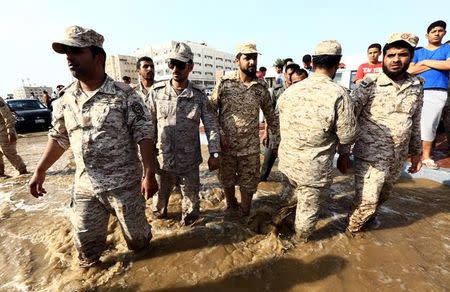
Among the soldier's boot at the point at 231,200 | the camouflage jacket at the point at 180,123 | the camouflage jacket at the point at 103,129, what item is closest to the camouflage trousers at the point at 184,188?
the camouflage jacket at the point at 180,123

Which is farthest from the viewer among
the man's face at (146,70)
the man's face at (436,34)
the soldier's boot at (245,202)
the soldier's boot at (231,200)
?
the man's face at (436,34)

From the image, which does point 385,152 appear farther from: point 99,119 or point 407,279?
point 99,119

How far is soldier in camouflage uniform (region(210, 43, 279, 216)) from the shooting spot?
10.6ft

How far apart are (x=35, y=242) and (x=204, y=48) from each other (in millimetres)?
83789

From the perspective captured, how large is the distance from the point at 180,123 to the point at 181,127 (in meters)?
0.04

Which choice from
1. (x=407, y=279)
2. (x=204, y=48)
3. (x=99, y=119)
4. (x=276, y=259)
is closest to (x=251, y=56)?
(x=99, y=119)

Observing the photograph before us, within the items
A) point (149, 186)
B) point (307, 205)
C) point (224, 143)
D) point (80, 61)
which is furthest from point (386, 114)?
point (80, 61)

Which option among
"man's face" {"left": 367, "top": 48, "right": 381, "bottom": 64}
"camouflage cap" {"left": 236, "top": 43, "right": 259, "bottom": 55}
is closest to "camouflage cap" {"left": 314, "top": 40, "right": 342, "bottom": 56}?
"camouflage cap" {"left": 236, "top": 43, "right": 259, "bottom": 55}

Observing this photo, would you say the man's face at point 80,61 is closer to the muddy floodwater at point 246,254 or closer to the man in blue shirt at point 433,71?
the muddy floodwater at point 246,254

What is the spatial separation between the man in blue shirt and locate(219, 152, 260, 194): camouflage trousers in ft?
10.1

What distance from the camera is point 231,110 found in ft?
10.8

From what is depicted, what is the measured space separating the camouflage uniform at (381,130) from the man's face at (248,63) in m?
1.10

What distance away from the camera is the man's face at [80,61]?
6.96 feet

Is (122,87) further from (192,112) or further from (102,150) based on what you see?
(192,112)
